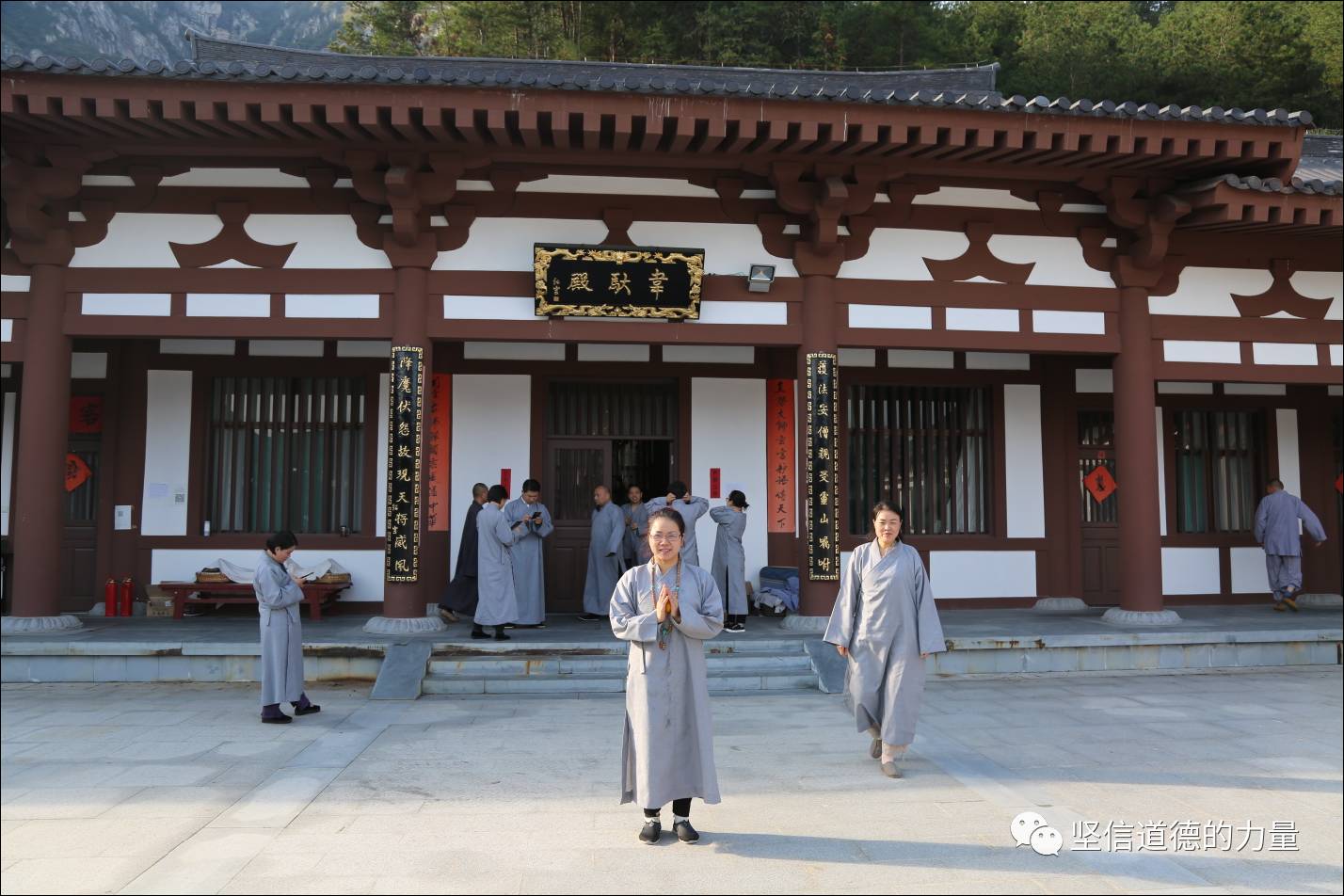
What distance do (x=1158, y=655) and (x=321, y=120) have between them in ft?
28.5

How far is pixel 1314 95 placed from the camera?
77.6 feet

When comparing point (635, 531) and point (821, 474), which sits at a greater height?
point (821, 474)

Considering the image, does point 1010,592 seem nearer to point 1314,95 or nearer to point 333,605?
point 333,605

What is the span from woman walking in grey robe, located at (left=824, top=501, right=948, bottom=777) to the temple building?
9.39ft

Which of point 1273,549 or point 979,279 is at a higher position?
point 979,279

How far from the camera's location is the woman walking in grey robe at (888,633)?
5.05m

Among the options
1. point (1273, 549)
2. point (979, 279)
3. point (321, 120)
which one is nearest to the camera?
point (321, 120)

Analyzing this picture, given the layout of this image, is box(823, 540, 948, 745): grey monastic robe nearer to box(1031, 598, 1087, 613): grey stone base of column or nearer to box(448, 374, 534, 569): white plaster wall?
box(448, 374, 534, 569): white plaster wall

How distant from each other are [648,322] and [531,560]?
8.37ft

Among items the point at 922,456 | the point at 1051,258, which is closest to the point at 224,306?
the point at 922,456

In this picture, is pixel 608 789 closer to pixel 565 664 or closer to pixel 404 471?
pixel 565 664

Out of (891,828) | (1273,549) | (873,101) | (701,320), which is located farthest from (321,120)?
(1273,549)

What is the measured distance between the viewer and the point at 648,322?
8.11m

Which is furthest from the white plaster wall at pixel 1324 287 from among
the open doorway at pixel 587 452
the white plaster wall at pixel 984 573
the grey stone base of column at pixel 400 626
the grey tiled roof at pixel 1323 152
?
the grey stone base of column at pixel 400 626
